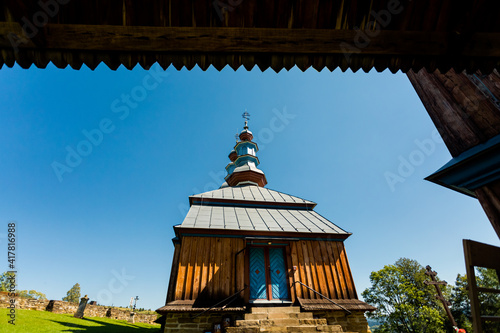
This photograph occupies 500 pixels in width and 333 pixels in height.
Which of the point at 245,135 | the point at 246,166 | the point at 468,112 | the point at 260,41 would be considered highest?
the point at 245,135

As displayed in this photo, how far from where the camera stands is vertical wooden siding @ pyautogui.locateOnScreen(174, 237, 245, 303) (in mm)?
8023

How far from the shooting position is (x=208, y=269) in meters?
8.50

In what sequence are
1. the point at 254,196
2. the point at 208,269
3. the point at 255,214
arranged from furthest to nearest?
the point at 254,196 < the point at 255,214 < the point at 208,269

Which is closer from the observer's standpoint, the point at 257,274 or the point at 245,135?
the point at 257,274

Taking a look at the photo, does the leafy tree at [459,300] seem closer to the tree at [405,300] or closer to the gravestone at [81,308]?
the tree at [405,300]

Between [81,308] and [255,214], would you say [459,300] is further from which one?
[81,308]

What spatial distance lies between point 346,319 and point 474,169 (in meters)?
7.55

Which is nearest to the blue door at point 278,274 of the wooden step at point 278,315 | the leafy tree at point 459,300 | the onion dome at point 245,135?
the wooden step at point 278,315

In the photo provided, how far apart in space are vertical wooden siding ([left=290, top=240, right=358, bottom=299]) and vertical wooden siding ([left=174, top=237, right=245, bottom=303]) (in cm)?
235

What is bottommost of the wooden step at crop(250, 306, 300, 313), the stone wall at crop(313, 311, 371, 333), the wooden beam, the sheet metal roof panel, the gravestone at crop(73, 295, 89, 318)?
the stone wall at crop(313, 311, 371, 333)

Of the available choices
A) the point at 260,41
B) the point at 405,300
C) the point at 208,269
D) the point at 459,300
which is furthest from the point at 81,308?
the point at 459,300

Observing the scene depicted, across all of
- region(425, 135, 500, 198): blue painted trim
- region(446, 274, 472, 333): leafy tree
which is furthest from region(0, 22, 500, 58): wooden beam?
region(446, 274, 472, 333): leafy tree

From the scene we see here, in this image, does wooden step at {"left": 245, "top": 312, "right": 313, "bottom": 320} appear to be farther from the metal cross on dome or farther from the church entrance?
the metal cross on dome

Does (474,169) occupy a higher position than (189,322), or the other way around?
(474,169)
